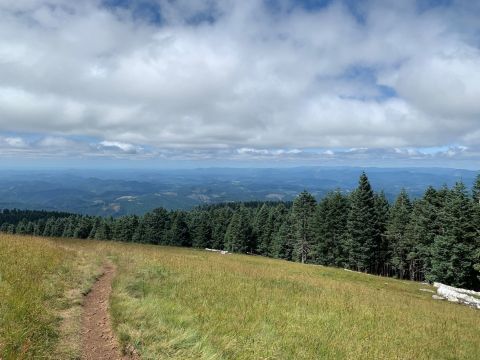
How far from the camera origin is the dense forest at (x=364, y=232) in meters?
44.4

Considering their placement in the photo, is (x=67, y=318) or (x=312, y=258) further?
(x=312, y=258)

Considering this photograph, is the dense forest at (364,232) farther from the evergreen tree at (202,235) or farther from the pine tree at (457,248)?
the evergreen tree at (202,235)

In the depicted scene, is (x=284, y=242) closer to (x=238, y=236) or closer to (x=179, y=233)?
(x=238, y=236)

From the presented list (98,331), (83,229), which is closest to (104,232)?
(83,229)

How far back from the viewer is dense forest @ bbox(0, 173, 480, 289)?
44.4 meters

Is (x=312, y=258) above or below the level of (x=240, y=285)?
below

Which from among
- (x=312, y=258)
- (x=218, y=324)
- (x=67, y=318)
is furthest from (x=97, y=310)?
(x=312, y=258)

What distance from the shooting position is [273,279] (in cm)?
1998

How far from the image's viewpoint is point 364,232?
56.8 meters

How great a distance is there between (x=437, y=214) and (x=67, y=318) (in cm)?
5383

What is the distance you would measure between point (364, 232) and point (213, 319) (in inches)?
2048

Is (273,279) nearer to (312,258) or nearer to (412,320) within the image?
(412,320)

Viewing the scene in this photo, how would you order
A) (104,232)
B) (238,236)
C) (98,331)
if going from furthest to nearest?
1. (104,232)
2. (238,236)
3. (98,331)

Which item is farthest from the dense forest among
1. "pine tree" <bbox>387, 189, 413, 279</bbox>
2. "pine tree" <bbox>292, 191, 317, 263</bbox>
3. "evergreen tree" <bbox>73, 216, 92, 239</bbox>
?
"evergreen tree" <bbox>73, 216, 92, 239</bbox>
